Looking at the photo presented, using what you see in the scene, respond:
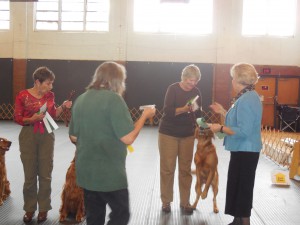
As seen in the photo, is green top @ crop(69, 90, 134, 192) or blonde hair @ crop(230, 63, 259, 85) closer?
green top @ crop(69, 90, 134, 192)

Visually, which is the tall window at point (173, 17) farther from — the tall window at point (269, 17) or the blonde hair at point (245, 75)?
the blonde hair at point (245, 75)

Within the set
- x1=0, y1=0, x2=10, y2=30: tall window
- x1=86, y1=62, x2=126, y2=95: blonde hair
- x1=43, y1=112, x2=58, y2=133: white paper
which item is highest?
x1=0, y1=0, x2=10, y2=30: tall window

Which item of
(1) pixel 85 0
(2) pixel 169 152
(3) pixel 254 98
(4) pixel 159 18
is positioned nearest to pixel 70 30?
(1) pixel 85 0

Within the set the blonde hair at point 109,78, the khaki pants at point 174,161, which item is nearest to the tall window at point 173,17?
the khaki pants at point 174,161

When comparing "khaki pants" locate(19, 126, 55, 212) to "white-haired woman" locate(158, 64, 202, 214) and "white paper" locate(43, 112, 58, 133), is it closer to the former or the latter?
"white paper" locate(43, 112, 58, 133)

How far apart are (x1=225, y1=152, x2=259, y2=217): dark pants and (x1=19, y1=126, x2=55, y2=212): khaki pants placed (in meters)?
1.68

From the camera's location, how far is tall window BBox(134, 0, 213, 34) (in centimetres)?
1346

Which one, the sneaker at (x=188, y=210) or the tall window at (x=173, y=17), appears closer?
the sneaker at (x=188, y=210)

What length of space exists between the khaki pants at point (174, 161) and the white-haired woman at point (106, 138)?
164cm

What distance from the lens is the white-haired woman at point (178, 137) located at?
12.4 ft

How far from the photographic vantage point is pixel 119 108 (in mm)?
2119

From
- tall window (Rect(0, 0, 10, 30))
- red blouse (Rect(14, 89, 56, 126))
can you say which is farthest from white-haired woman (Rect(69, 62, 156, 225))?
tall window (Rect(0, 0, 10, 30))

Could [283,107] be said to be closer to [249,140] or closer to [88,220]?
[249,140]

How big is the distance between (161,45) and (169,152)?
401 inches
